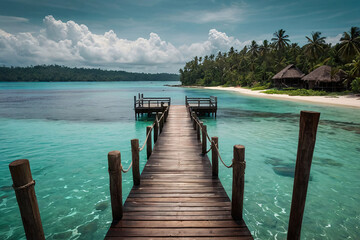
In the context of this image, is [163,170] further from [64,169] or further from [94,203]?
[64,169]

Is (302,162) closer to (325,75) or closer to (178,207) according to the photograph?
(178,207)

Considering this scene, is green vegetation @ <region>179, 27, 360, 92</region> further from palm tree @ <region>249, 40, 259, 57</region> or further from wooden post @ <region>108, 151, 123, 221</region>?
wooden post @ <region>108, 151, 123, 221</region>

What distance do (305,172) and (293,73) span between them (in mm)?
56903

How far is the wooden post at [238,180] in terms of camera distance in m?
4.05

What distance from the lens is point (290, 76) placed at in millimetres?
51375

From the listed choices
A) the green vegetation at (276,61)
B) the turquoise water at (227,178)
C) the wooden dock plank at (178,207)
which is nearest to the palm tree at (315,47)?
the green vegetation at (276,61)

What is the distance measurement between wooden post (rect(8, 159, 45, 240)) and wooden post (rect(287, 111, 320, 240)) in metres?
3.82

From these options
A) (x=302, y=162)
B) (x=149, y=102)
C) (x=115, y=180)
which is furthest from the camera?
(x=149, y=102)

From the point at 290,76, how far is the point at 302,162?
5590cm

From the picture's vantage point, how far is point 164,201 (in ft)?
16.6

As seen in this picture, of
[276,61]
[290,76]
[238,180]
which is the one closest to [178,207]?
[238,180]

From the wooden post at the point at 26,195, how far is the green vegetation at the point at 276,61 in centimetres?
4261

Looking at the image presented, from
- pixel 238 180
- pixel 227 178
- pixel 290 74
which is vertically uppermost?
pixel 290 74

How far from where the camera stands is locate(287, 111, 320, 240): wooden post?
296 centimetres
